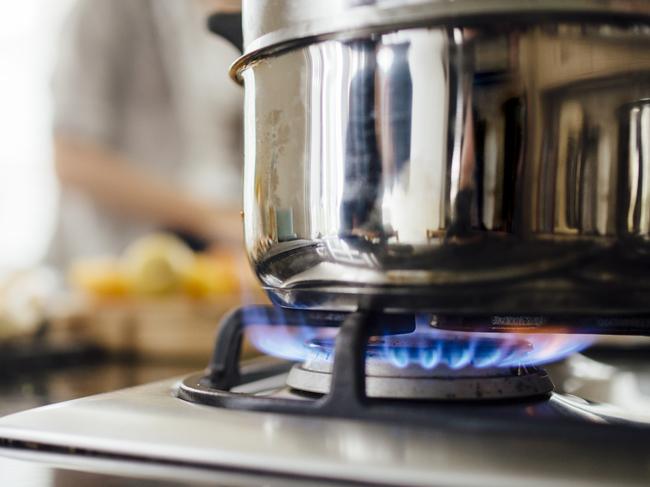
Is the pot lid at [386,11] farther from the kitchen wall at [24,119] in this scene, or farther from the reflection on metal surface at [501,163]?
the kitchen wall at [24,119]

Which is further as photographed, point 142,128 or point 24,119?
point 24,119

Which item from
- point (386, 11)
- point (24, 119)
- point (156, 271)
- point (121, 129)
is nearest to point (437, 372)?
point (386, 11)

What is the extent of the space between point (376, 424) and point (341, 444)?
3 centimetres

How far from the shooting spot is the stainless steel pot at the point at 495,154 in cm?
30

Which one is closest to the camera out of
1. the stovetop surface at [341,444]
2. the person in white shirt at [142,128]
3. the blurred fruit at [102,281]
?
the stovetop surface at [341,444]

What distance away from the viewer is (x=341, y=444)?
11.2 inches

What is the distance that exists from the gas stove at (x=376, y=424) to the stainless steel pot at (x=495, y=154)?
5 cm

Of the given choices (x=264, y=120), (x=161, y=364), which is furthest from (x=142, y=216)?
(x=264, y=120)

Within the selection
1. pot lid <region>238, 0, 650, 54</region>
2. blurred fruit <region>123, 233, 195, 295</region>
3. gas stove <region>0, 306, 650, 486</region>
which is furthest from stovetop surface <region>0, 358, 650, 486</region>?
blurred fruit <region>123, 233, 195, 295</region>

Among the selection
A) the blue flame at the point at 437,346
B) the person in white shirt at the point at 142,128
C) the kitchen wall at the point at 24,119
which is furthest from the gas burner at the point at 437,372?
the kitchen wall at the point at 24,119

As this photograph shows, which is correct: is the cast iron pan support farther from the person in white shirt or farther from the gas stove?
the person in white shirt

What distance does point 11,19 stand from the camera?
2.73 meters

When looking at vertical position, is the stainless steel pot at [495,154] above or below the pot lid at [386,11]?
below

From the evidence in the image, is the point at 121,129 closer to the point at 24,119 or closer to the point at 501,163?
the point at 24,119
